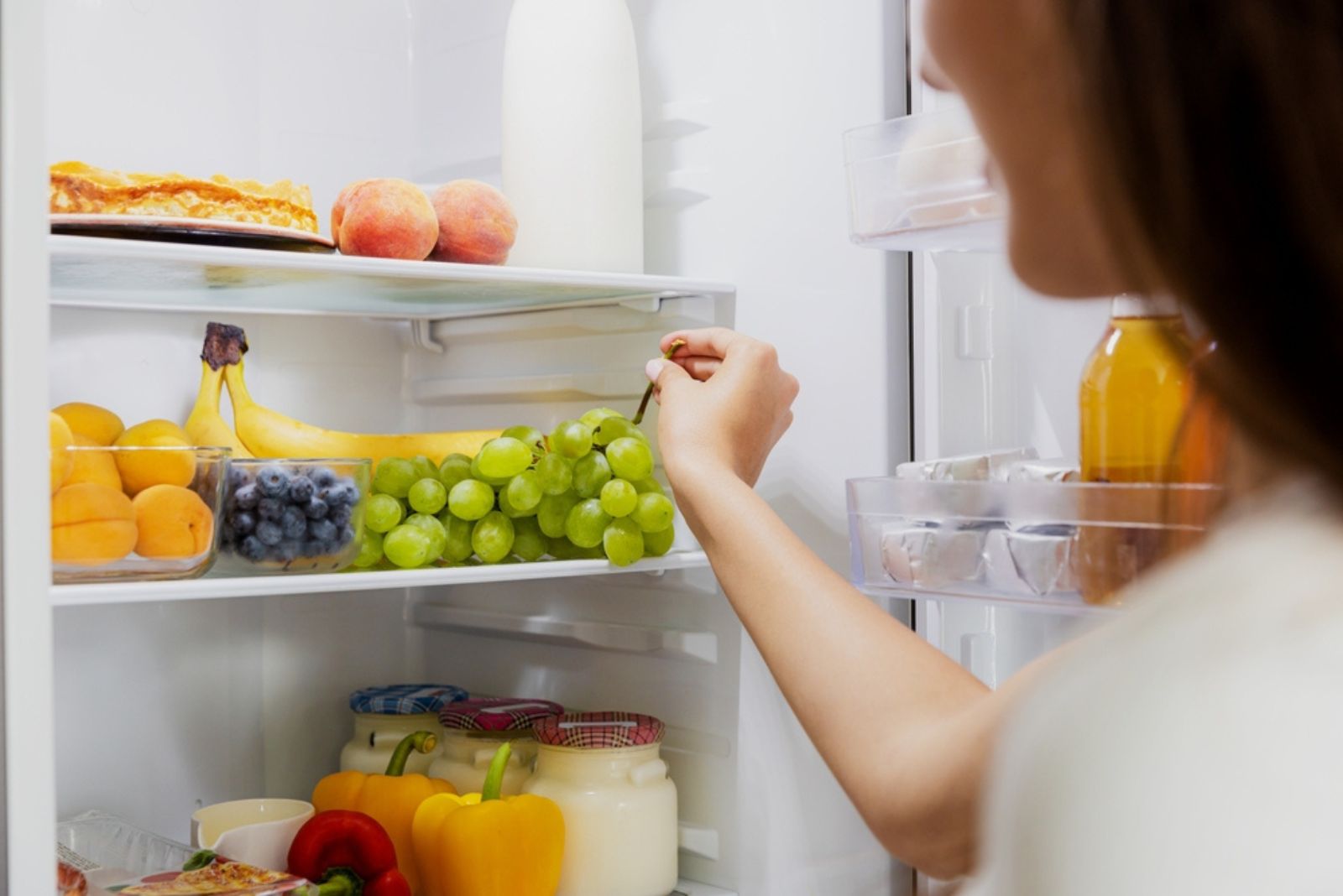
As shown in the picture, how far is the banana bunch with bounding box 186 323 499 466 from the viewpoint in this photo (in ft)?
4.65

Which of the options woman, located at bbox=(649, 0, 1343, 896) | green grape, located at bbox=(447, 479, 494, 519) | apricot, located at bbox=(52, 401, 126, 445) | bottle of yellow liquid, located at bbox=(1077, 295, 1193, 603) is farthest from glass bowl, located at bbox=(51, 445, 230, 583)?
woman, located at bbox=(649, 0, 1343, 896)

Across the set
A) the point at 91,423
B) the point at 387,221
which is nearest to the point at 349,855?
the point at 91,423

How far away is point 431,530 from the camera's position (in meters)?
1.30

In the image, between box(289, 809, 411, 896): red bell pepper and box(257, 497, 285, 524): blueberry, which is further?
box(289, 809, 411, 896): red bell pepper

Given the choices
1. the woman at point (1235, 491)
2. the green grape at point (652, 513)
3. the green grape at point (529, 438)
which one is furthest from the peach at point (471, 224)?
the woman at point (1235, 491)

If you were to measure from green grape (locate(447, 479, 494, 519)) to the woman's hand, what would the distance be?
19 cm

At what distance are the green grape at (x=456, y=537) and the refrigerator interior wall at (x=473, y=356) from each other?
265mm

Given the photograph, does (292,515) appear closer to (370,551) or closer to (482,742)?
(370,551)

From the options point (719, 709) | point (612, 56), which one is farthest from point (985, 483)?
point (612, 56)

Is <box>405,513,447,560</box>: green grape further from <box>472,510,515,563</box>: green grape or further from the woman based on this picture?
the woman

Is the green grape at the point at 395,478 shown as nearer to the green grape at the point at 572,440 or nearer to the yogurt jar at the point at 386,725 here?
the green grape at the point at 572,440

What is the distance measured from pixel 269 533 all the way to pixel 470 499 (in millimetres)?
218

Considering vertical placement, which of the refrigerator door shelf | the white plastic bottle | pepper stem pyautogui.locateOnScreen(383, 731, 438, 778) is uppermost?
the white plastic bottle

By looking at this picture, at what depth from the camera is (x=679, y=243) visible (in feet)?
5.00
